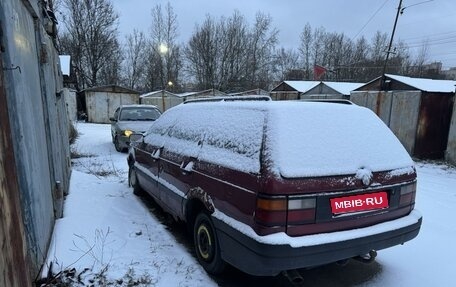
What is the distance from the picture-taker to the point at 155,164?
5.00m

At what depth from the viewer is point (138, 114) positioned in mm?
12586

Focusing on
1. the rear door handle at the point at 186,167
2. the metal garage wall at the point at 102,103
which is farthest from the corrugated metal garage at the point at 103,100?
the rear door handle at the point at 186,167

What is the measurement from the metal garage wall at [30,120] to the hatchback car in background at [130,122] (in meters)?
6.27

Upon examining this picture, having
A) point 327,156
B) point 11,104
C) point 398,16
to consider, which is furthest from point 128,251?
point 398,16

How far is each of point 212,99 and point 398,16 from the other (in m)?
19.5

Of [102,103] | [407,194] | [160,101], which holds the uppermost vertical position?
[407,194]

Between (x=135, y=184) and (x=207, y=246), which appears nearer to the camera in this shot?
(x=207, y=246)

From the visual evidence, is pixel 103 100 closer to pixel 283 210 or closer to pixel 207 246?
pixel 207 246

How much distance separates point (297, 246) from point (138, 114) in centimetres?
1074

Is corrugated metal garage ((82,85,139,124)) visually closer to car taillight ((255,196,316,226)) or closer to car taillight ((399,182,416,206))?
car taillight ((399,182,416,206))

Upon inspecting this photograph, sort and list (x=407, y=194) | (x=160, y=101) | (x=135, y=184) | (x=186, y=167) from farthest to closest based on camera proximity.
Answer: (x=160, y=101) < (x=135, y=184) < (x=186, y=167) < (x=407, y=194)

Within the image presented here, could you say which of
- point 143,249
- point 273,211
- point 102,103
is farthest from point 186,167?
point 102,103

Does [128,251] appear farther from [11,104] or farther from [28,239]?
[11,104]

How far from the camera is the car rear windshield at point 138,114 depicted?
40.5ft
